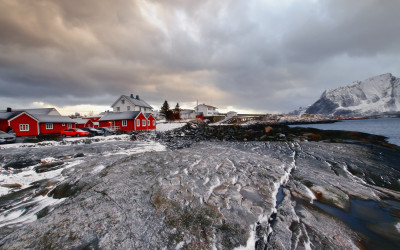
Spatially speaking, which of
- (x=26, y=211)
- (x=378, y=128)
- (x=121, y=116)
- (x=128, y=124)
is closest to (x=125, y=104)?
(x=121, y=116)

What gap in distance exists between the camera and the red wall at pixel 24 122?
3115cm

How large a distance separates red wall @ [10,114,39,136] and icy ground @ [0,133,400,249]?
32263 millimetres

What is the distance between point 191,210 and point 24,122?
1729 inches

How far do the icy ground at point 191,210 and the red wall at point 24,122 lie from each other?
106 feet

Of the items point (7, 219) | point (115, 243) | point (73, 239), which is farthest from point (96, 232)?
point (7, 219)

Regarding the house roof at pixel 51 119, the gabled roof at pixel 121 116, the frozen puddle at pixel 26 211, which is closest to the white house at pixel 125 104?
the gabled roof at pixel 121 116

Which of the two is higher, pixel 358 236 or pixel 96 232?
pixel 96 232

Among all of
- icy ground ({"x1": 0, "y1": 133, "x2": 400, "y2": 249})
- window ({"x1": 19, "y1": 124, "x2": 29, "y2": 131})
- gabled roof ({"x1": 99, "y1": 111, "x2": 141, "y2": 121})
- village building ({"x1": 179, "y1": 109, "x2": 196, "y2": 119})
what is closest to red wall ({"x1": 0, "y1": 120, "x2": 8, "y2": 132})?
window ({"x1": 19, "y1": 124, "x2": 29, "y2": 131})

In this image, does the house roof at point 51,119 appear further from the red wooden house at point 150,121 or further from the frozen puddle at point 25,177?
the frozen puddle at point 25,177

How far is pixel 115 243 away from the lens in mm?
3678

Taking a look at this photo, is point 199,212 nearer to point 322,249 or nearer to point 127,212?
point 127,212

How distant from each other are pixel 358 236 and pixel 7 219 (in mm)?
10228

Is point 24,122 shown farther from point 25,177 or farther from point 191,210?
point 191,210

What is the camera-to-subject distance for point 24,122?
32.5m
